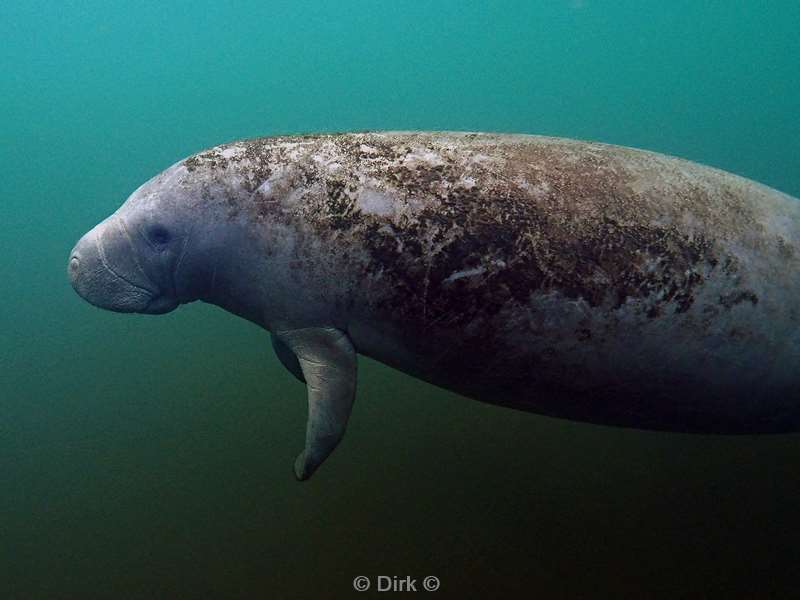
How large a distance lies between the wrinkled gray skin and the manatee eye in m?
0.01

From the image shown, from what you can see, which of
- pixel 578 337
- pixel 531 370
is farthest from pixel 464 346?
pixel 578 337

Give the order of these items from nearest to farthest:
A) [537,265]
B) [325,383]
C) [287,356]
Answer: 1. [537,265]
2. [325,383]
3. [287,356]

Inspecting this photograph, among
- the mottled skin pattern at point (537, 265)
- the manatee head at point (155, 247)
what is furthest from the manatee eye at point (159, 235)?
the mottled skin pattern at point (537, 265)

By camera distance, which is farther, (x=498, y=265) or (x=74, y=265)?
(x=74, y=265)

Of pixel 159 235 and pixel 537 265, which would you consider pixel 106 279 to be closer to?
pixel 159 235

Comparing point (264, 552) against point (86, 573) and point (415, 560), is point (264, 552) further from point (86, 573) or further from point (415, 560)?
point (86, 573)

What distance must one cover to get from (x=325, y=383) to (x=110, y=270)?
50.5 inches

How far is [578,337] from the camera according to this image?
88.0 inches

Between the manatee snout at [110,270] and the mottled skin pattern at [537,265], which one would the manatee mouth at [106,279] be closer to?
the manatee snout at [110,270]

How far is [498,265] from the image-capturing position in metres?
2.19

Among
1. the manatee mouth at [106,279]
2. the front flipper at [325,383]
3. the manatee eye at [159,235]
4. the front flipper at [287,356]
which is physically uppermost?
the manatee eye at [159,235]

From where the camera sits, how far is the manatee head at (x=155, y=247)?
98.1 inches

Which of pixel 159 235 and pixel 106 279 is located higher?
pixel 159 235

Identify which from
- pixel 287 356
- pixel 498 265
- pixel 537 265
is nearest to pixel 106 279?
pixel 287 356
